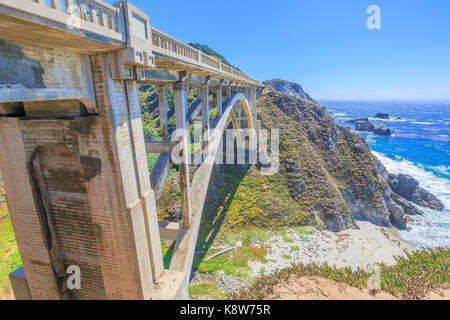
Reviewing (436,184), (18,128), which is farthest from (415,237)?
(18,128)

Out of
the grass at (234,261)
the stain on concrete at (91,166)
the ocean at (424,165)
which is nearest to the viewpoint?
the stain on concrete at (91,166)

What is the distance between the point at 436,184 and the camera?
1487 inches

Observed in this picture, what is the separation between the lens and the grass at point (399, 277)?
30.9 ft

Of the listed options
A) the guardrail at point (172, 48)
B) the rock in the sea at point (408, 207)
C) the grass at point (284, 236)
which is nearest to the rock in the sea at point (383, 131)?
the rock in the sea at point (408, 207)

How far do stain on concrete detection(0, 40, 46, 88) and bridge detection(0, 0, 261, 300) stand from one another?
0.02 metres

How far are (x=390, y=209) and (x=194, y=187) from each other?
83.5ft

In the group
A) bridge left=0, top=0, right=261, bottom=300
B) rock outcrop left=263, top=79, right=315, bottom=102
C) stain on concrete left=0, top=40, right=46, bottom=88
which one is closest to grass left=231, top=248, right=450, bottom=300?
bridge left=0, top=0, right=261, bottom=300

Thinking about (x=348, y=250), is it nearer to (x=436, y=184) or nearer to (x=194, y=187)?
(x=194, y=187)

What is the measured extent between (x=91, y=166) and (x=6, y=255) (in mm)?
16622

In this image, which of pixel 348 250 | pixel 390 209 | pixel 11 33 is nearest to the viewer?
pixel 11 33

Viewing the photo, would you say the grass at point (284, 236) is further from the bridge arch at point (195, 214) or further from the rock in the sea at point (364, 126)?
the rock in the sea at point (364, 126)

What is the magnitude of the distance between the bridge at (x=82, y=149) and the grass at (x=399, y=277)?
17.0ft

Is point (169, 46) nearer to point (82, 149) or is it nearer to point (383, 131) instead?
point (82, 149)

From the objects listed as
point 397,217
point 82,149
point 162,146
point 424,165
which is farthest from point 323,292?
point 424,165
